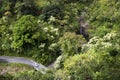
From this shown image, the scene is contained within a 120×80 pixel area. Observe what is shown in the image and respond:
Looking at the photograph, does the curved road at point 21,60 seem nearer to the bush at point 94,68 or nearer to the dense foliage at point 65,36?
the dense foliage at point 65,36

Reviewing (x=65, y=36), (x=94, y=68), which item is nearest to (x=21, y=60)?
(x=65, y=36)

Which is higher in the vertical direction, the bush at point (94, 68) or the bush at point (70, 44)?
the bush at point (94, 68)

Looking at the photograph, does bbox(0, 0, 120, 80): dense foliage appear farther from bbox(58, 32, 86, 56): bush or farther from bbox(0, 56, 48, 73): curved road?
bbox(0, 56, 48, 73): curved road

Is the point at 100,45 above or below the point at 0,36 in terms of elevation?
above

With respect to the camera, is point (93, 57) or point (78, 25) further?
point (78, 25)

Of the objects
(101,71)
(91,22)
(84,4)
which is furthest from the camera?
→ (84,4)

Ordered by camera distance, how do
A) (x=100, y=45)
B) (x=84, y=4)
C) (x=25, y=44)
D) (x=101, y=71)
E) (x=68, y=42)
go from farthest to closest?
(x=84, y=4)
(x=25, y=44)
(x=68, y=42)
(x=100, y=45)
(x=101, y=71)

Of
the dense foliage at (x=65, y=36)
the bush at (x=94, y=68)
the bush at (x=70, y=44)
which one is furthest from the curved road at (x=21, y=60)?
the bush at (x=94, y=68)

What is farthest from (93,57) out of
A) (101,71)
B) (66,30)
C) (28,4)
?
(28,4)

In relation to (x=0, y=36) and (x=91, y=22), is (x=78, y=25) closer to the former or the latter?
(x=91, y=22)

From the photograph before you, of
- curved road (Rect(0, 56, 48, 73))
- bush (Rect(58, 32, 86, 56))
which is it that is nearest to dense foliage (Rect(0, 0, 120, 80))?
bush (Rect(58, 32, 86, 56))
